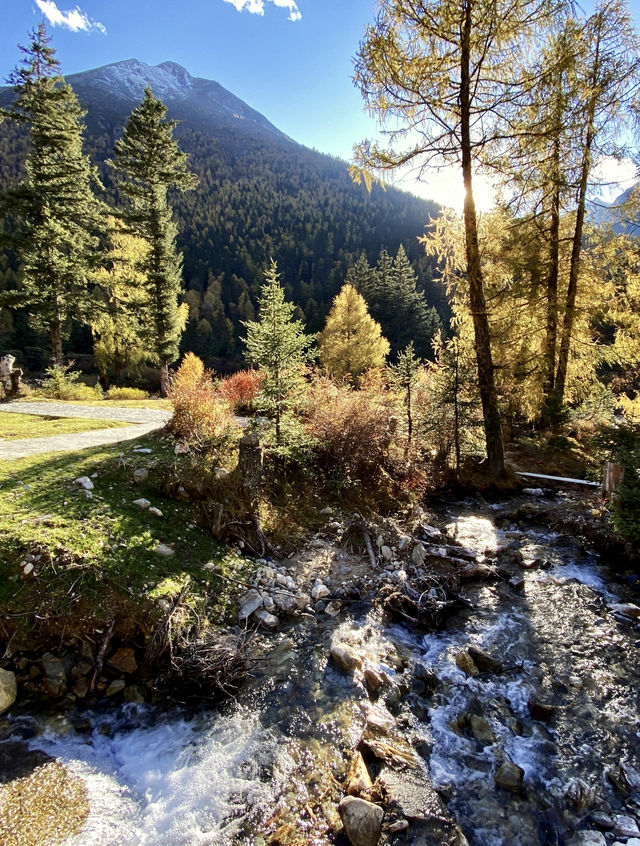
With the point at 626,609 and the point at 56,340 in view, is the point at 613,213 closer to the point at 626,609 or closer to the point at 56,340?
the point at 626,609

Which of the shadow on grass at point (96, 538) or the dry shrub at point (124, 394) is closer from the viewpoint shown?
the shadow on grass at point (96, 538)

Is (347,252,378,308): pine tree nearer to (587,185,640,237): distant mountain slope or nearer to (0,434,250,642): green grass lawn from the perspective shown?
(587,185,640,237): distant mountain slope

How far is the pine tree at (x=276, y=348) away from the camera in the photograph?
305 inches

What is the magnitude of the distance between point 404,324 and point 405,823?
→ 2183 inches

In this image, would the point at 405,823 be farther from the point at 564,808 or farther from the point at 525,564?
the point at 525,564

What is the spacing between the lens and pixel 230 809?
2.97 meters

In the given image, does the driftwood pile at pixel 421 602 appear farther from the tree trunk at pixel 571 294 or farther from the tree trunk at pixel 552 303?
the tree trunk at pixel 571 294

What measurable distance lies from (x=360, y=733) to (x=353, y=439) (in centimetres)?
607

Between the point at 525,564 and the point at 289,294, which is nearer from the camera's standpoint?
the point at 525,564

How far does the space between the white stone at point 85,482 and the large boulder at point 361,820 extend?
200 inches

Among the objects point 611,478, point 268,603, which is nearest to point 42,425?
point 268,603

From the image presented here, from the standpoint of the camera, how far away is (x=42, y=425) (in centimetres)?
1009

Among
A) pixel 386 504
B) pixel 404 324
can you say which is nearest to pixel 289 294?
pixel 404 324

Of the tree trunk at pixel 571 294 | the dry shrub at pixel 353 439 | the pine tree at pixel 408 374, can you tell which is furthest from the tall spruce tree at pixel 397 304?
the dry shrub at pixel 353 439
